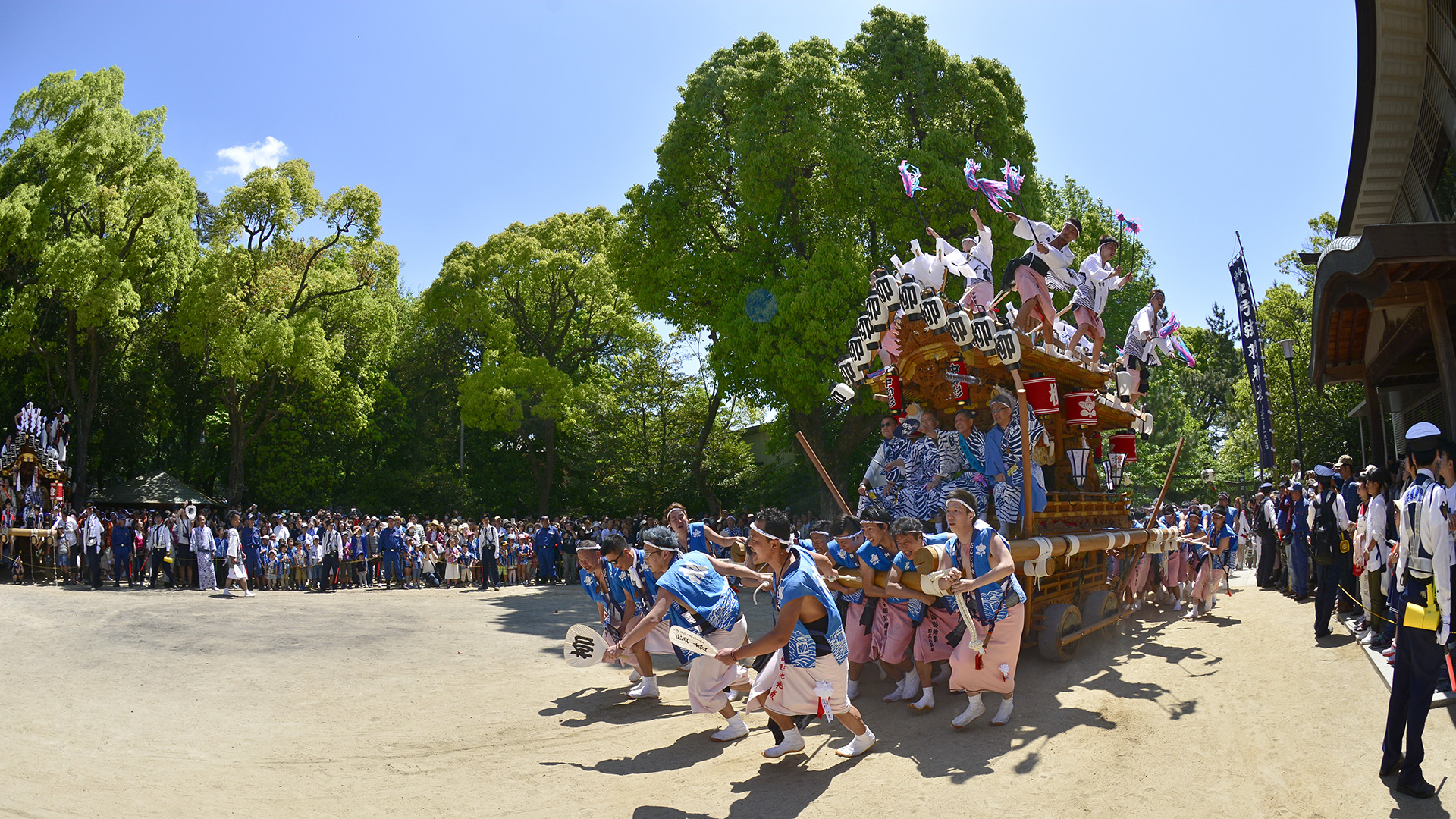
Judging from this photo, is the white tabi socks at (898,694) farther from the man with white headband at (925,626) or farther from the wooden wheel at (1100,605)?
the wooden wheel at (1100,605)

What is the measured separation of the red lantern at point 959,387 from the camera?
358 inches

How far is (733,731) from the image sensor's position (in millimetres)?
6582

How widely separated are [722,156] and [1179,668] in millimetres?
15148

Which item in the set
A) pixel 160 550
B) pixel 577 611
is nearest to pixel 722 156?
pixel 577 611

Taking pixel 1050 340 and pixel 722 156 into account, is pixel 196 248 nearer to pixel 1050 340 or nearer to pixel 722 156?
pixel 722 156

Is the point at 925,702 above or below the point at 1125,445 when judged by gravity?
below

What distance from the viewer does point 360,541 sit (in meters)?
19.9

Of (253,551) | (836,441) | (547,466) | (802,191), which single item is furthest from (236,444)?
(802,191)

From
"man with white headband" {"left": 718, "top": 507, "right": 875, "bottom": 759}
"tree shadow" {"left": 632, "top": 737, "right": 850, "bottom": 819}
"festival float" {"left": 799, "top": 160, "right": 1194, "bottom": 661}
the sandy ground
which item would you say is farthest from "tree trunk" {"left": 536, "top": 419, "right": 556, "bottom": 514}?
"man with white headband" {"left": 718, "top": 507, "right": 875, "bottom": 759}

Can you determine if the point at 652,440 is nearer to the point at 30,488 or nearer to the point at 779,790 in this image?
the point at 30,488

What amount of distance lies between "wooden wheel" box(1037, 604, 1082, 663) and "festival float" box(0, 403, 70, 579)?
66.3 feet

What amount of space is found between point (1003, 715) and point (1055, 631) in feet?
6.13

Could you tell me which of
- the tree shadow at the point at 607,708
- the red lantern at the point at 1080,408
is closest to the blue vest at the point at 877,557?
the tree shadow at the point at 607,708

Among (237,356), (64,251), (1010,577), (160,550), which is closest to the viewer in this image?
(1010,577)
